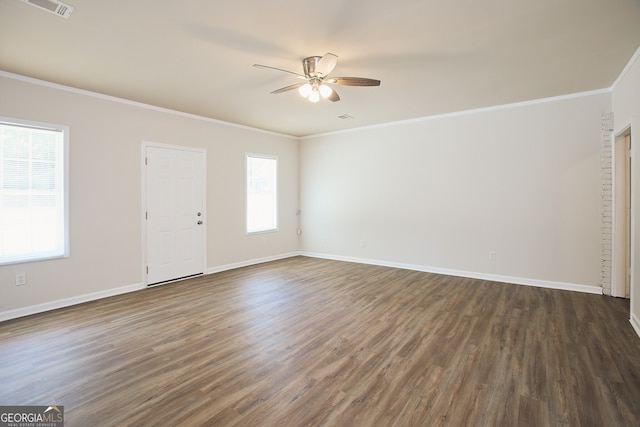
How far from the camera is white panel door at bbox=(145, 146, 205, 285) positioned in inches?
187

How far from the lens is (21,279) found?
3.54m

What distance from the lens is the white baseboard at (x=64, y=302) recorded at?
137 inches

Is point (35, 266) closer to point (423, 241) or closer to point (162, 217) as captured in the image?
point (162, 217)

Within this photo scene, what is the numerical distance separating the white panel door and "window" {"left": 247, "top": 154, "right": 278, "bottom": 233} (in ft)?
3.58

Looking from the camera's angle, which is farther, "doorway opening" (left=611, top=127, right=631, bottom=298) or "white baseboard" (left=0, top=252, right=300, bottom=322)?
"doorway opening" (left=611, top=127, right=631, bottom=298)

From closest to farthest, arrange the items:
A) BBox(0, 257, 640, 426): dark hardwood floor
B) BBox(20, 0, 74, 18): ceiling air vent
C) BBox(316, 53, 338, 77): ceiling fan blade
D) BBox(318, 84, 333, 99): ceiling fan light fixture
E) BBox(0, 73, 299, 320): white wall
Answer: BBox(0, 257, 640, 426): dark hardwood floor → BBox(20, 0, 74, 18): ceiling air vent → BBox(316, 53, 338, 77): ceiling fan blade → BBox(318, 84, 333, 99): ceiling fan light fixture → BBox(0, 73, 299, 320): white wall

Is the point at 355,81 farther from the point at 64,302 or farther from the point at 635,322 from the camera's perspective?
the point at 64,302

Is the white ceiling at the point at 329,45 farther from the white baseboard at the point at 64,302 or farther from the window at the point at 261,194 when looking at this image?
the white baseboard at the point at 64,302

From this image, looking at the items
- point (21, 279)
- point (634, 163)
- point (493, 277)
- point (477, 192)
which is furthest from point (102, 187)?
point (634, 163)

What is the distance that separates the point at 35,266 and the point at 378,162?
5.36 metres

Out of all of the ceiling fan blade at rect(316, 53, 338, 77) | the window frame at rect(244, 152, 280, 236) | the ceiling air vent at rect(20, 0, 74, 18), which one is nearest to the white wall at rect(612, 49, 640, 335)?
the ceiling fan blade at rect(316, 53, 338, 77)

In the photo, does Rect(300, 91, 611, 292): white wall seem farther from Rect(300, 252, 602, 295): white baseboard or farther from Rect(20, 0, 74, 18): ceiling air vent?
Rect(20, 0, 74, 18): ceiling air vent

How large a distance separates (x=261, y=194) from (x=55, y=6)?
176 inches

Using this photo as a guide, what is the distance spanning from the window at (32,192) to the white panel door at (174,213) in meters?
1.04
